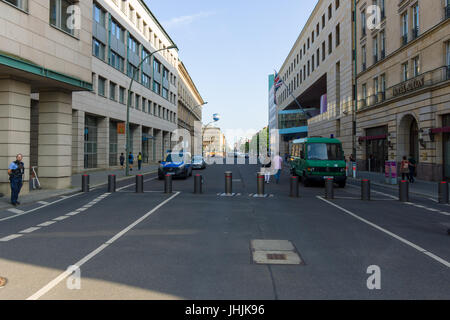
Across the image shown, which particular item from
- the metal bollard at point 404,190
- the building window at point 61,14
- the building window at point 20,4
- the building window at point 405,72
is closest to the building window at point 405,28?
the building window at point 405,72

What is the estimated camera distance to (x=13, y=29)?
43.0 feet

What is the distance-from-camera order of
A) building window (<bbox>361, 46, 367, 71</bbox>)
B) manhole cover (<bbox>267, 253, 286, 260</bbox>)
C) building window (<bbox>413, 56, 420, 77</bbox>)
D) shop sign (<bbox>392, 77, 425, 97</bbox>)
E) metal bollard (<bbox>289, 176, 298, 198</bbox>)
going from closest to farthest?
1. manhole cover (<bbox>267, 253, 286, 260</bbox>)
2. metal bollard (<bbox>289, 176, 298, 198</bbox>)
3. shop sign (<bbox>392, 77, 425, 97</bbox>)
4. building window (<bbox>413, 56, 420, 77</bbox>)
5. building window (<bbox>361, 46, 367, 71</bbox>)

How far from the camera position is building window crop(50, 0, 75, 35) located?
16.0 metres

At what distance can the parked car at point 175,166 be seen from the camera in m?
22.3

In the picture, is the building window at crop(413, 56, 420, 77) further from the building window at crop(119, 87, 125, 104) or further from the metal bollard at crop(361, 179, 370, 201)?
the building window at crop(119, 87, 125, 104)

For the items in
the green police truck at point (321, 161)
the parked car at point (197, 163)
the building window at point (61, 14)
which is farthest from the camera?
the parked car at point (197, 163)

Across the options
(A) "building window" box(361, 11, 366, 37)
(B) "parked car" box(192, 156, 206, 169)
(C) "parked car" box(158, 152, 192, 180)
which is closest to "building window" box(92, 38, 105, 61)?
(B) "parked car" box(192, 156, 206, 169)

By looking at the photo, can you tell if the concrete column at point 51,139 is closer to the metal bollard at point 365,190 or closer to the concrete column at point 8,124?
the concrete column at point 8,124

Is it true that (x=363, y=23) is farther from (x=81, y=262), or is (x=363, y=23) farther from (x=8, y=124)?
(x=81, y=262)

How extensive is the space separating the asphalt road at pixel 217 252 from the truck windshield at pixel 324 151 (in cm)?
752

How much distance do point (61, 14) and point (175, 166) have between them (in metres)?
10.3

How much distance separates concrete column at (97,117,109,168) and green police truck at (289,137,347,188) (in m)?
19.3

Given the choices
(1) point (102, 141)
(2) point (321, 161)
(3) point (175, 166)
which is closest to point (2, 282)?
(2) point (321, 161)

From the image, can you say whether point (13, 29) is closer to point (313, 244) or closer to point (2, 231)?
point (2, 231)
